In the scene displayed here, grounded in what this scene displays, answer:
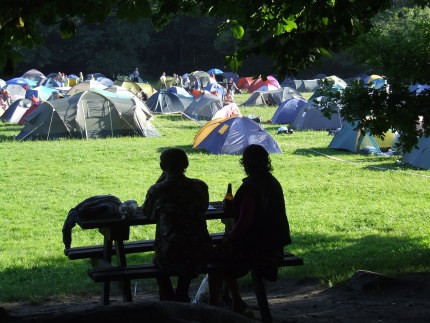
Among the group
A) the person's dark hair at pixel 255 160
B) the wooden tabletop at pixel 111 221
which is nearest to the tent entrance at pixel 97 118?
the wooden tabletop at pixel 111 221

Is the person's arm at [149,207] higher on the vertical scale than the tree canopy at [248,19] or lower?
lower

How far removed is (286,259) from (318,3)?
1.94 metres

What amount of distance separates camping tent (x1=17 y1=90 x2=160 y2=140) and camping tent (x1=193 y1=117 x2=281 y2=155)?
4441 mm

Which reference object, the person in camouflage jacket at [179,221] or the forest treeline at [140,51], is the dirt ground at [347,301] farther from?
the forest treeline at [140,51]

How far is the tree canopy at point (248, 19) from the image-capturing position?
5.05 metres

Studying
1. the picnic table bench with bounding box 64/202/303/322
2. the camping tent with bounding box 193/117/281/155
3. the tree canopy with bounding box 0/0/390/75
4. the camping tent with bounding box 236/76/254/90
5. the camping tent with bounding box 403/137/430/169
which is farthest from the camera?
the camping tent with bounding box 236/76/254/90

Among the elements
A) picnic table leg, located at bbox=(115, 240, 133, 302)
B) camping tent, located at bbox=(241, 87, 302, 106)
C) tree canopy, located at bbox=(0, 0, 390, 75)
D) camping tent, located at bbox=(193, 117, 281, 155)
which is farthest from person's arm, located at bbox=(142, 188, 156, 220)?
camping tent, located at bbox=(241, 87, 302, 106)

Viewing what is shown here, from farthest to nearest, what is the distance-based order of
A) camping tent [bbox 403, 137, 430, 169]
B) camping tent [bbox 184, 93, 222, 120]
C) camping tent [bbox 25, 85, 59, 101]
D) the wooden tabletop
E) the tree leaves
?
camping tent [bbox 25, 85, 59, 101], camping tent [bbox 184, 93, 222, 120], camping tent [bbox 403, 137, 430, 169], the tree leaves, the wooden tabletop

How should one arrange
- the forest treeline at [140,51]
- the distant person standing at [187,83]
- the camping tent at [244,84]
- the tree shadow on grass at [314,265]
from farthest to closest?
1. the forest treeline at [140,51]
2. the camping tent at [244,84]
3. the distant person standing at [187,83]
4. the tree shadow on grass at [314,265]

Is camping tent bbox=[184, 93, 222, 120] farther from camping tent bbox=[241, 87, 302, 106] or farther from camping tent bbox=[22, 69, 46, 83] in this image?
camping tent bbox=[22, 69, 46, 83]

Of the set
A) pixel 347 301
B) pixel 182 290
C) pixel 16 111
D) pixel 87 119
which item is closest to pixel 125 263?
pixel 182 290

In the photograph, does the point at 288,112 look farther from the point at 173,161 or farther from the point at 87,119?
the point at 173,161

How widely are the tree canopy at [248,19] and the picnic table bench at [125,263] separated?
138 centimetres

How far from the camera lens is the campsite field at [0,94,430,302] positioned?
9.11 meters
